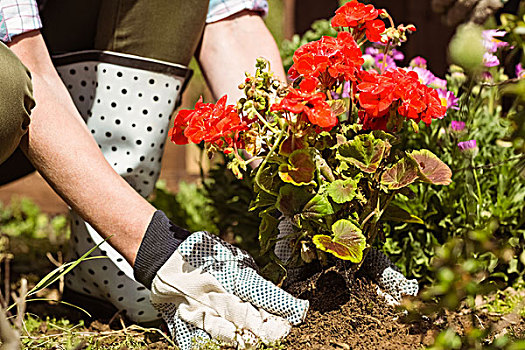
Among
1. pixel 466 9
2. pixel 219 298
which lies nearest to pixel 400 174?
pixel 219 298

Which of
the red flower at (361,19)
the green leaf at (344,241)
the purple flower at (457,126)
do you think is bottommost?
the purple flower at (457,126)

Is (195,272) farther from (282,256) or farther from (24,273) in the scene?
(24,273)

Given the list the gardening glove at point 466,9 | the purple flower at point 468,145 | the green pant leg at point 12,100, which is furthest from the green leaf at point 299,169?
the gardening glove at point 466,9

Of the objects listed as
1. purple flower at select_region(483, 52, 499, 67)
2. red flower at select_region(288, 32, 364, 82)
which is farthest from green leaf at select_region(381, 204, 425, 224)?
purple flower at select_region(483, 52, 499, 67)

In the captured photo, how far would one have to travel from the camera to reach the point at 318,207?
3.80ft

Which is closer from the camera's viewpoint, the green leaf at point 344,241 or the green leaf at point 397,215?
the green leaf at point 344,241

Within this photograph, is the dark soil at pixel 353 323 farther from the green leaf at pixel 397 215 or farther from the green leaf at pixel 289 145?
the green leaf at pixel 289 145

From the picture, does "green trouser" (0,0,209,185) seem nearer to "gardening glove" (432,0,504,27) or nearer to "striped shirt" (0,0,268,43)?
"striped shirt" (0,0,268,43)

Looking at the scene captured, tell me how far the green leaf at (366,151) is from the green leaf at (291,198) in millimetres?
99

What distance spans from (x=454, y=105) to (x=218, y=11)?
708 millimetres

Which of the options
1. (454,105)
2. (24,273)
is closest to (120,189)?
(454,105)

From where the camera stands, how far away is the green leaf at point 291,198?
1177 millimetres

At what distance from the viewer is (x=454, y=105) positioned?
1.69 meters

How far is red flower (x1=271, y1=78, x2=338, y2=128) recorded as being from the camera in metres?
1.05
